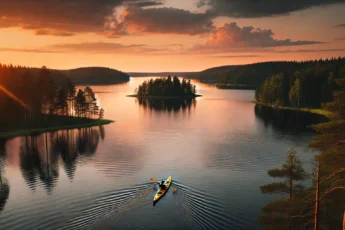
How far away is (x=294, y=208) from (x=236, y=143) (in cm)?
6917

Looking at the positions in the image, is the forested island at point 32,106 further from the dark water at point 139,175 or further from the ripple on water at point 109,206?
the ripple on water at point 109,206

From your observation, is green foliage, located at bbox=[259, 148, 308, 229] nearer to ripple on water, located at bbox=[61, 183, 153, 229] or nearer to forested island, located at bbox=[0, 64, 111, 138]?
ripple on water, located at bbox=[61, 183, 153, 229]

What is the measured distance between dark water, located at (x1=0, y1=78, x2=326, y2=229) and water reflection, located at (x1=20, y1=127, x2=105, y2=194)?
0.76 ft

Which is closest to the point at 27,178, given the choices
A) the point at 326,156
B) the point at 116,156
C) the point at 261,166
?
the point at 116,156

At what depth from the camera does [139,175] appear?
66812 mm

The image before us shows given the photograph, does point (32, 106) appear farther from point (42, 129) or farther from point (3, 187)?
point (3, 187)

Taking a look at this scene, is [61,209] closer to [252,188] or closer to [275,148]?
[252,188]

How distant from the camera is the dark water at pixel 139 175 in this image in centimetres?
4656

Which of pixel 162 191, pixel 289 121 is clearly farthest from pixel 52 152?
pixel 289 121

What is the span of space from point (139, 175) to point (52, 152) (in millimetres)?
34803

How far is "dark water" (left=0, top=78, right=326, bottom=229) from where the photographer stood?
1833 inches

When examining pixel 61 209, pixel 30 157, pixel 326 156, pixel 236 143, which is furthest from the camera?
pixel 236 143

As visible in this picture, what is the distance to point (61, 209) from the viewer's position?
161ft

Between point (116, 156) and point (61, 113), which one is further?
point (61, 113)
